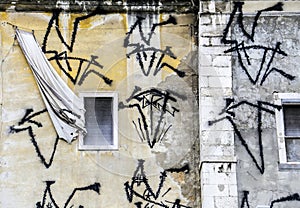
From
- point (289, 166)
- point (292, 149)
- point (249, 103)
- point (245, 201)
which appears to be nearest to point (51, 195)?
point (245, 201)

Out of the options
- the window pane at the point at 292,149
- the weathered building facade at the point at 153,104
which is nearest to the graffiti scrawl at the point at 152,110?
the weathered building facade at the point at 153,104

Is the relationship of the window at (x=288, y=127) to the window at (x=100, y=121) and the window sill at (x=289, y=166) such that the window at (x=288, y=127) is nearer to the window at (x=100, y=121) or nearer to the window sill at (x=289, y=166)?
the window sill at (x=289, y=166)

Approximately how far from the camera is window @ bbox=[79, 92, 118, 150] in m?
13.2

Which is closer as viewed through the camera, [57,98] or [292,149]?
[292,149]

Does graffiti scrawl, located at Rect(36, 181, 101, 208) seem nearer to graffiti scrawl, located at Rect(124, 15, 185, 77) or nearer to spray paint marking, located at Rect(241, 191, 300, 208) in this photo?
graffiti scrawl, located at Rect(124, 15, 185, 77)

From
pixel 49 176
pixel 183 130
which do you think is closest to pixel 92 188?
pixel 49 176

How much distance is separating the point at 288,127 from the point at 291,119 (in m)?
0.18

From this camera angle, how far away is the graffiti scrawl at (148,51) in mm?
13641

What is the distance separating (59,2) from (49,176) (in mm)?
3548

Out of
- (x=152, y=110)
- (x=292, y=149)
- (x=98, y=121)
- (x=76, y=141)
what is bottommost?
(x=292, y=149)

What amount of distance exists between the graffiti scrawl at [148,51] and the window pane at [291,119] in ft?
7.19

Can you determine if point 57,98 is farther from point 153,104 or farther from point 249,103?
point 249,103

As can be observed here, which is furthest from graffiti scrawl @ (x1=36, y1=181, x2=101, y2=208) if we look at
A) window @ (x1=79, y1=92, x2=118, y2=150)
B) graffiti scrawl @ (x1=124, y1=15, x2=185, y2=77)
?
graffiti scrawl @ (x1=124, y1=15, x2=185, y2=77)

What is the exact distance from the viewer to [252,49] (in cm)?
1345
